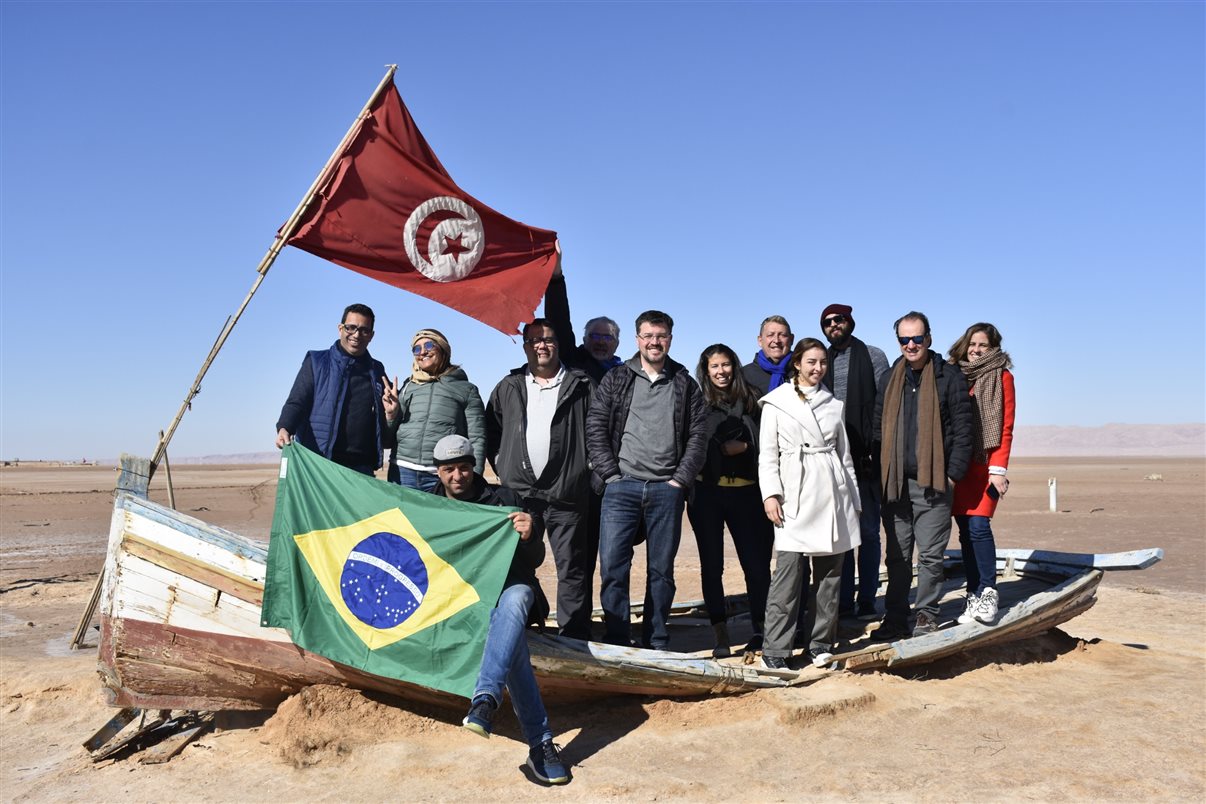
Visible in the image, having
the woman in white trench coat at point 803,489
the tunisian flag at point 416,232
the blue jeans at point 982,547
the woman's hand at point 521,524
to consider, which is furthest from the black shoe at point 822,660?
the tunisian flag at point 416,232

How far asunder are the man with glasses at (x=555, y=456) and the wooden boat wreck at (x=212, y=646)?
1.97ft

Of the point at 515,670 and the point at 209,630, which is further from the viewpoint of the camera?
the point at 209,630

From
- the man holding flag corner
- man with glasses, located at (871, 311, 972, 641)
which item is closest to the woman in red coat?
man with glasses, located at (871, 311, 972, 641)

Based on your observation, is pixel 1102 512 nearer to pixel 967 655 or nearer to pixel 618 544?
pixel 967 655

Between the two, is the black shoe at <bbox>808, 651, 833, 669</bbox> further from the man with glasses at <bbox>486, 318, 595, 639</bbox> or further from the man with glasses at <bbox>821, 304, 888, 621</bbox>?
the man with glasses at <bbox>486, 318, 595, 639</bbox>

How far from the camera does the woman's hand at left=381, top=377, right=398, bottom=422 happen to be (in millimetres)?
6031

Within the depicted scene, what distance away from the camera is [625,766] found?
4824 millimetres

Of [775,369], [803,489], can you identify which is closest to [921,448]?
[803,489]

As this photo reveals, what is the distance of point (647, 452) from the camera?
5680 mm

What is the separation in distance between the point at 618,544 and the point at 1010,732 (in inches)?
102

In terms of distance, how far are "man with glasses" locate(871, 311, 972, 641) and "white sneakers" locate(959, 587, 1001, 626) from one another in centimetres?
24

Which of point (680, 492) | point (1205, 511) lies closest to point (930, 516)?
point (680, 492)

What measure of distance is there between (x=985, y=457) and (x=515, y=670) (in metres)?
3.66

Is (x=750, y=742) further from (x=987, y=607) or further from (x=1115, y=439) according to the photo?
(x=1115, y=439)
